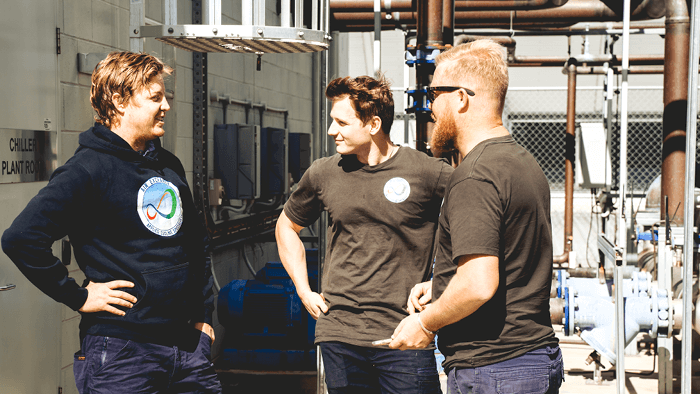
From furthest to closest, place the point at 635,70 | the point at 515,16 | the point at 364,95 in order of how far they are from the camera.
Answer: the point at 635,70
the point at 515,16
the point at 364,95

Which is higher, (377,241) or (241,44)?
(241,44)

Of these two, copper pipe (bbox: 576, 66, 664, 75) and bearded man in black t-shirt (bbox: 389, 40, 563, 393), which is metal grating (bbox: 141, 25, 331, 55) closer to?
bearded man in black t-shirt (bbox: 389, 40, 563, 393)

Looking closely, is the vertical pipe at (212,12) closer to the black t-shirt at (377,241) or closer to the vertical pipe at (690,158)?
the black t-shirt at (377,241)

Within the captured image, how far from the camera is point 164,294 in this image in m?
2.20

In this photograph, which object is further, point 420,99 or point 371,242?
point 420,99

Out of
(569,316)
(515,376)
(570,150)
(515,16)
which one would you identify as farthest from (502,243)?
(570,150)

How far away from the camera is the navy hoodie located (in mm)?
2008

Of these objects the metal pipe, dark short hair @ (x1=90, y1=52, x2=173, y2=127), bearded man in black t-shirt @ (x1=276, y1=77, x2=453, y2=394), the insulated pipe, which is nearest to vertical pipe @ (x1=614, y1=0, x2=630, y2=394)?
bearded man in black t-shirt @ (x1=276, y1=77, x2=453, y2=394)

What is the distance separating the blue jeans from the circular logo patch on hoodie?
1082 millimetres

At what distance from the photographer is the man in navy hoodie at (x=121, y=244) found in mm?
2033

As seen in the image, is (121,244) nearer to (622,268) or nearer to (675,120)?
(622,268)

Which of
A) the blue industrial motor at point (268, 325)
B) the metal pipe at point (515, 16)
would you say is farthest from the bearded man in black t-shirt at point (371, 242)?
the metal pipe at point (515, 16)

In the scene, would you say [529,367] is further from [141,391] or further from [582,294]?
[582,294]

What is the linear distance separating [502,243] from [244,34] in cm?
178
